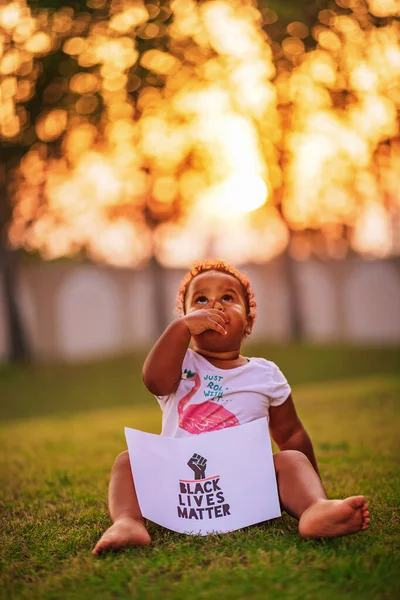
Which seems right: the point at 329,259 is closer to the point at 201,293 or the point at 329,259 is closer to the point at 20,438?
the point at 20,438

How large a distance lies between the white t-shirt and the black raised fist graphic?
115mm

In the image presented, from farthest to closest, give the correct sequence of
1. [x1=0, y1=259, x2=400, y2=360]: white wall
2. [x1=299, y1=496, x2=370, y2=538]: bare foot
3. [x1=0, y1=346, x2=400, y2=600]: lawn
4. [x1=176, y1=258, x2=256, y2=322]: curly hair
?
[x1=0, y1=259, x2=400, y2=360]: white wall → [x1=176, y1=258, x2=256, y2=322]: curly hair → [x1=299, y1=496, x2=370, y2=538]: bare foot → [x1=0, y1=346, x2=400, y2=600]: lawn

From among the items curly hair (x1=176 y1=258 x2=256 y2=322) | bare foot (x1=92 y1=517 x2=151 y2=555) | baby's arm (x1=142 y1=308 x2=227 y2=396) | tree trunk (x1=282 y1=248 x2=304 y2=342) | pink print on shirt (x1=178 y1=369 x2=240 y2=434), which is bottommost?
tree trunk (x1=282 y1=248 x2=304 y2=342)

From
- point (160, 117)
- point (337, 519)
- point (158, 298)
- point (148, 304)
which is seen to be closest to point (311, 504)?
point (337, 519)

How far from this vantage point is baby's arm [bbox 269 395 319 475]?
8.32 feet

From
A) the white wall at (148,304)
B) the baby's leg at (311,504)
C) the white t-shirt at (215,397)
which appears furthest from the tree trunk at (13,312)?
the baby's leg at (311,504)

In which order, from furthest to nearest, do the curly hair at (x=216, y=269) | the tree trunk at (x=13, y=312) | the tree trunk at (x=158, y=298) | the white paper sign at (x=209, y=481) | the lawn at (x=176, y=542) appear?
1. the tree trunk at (x=158, y=298)
2. the tree trunk at (x=13, y=312)
3. the curly hair at (x=216, y=269)
4. the white paper sign at (x=209, y=481)
5. the lawn at (x=176, y=542)

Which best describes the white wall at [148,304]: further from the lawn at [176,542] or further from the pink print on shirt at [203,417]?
the pink print on shirt at [203,417]

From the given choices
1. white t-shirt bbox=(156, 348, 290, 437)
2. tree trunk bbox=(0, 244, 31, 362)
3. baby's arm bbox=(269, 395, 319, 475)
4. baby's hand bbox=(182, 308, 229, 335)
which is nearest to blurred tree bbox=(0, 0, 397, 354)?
tree trunk bbox=(0, 244, 31, 362)

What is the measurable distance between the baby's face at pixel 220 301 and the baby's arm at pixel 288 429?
0.29m

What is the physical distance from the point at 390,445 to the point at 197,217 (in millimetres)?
12751

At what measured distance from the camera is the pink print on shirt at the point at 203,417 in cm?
237

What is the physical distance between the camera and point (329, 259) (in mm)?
21156

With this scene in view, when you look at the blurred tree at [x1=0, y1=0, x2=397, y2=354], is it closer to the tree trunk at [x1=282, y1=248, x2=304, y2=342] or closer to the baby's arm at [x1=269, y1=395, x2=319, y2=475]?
the tree trunk at [x1=282, y1=248, x2=304, y2=342]
